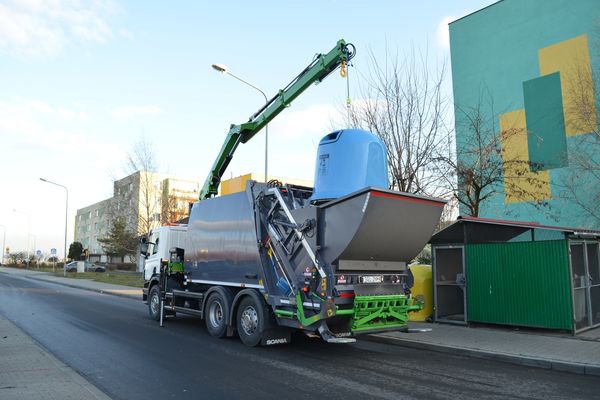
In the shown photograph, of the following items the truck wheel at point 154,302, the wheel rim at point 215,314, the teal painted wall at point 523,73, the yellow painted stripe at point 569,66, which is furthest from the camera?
the teal painted wall at point 523,73

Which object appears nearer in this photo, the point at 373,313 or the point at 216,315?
the point at 373,313

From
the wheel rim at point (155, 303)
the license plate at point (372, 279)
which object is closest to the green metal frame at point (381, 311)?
the license plate at point (372, 279)

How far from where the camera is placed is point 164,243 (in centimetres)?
1334

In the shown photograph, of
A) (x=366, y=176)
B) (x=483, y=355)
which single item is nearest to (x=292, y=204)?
(x=366, y=176)

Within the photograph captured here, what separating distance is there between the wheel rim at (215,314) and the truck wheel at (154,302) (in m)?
3.02

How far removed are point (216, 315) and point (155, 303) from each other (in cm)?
353

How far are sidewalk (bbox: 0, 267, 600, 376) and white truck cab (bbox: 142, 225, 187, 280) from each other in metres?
6.12

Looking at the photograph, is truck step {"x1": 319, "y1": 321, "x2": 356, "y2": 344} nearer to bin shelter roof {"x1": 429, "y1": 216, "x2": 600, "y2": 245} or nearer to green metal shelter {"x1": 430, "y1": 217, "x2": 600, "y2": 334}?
green metal shelter {"x1": 430, "y1": 217, "x2": 600, "y2": 334}

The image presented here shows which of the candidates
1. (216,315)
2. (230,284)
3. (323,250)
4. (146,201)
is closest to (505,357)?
(323,250)

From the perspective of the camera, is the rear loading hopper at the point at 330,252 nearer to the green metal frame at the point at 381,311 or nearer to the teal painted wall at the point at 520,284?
the green metal frame at the point at 381,311

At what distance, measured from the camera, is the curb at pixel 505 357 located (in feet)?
23.3

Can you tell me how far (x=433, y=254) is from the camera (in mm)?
12156

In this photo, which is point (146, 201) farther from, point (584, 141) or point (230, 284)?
point (584, 141)

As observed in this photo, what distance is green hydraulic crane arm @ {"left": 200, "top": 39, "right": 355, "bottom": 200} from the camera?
34.7 feet
